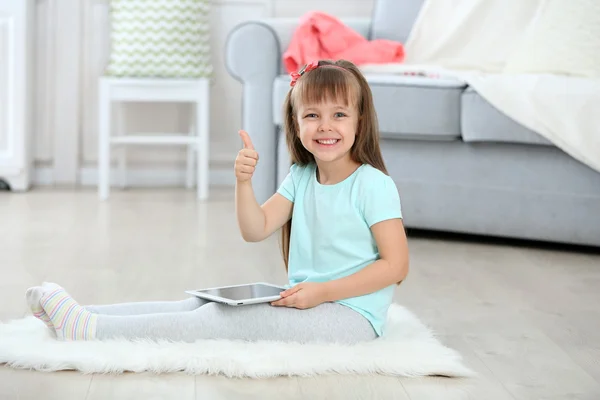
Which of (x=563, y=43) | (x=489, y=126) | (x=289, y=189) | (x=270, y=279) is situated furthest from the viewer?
(x=563, y=43)

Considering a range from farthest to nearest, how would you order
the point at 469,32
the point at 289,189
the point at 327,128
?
the point at 469,32 < the point at 289,189 < the point at 327,128

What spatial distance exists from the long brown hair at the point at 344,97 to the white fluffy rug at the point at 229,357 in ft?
1.09

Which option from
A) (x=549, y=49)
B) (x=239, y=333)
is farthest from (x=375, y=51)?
(x=239, y=333)

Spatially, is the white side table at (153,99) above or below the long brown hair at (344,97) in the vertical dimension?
below

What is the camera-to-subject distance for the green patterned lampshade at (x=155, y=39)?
331cm

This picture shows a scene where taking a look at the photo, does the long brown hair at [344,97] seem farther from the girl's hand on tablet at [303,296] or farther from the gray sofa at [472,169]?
the gray sofa at [472,169]

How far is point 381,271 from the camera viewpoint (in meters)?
1.47

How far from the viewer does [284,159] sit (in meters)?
2.71

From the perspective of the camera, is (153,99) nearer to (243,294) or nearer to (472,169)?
(472,169)


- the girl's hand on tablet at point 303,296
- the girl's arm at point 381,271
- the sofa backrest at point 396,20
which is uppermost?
the sofa backrest at point 396,20

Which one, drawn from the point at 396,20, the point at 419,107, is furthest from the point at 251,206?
the point at 396,20

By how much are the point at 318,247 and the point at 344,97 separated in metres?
0.26

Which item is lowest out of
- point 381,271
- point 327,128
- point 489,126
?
point 381,271

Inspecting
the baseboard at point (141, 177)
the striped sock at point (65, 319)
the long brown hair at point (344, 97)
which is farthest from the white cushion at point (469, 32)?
the striped sock at point (65, 319)
